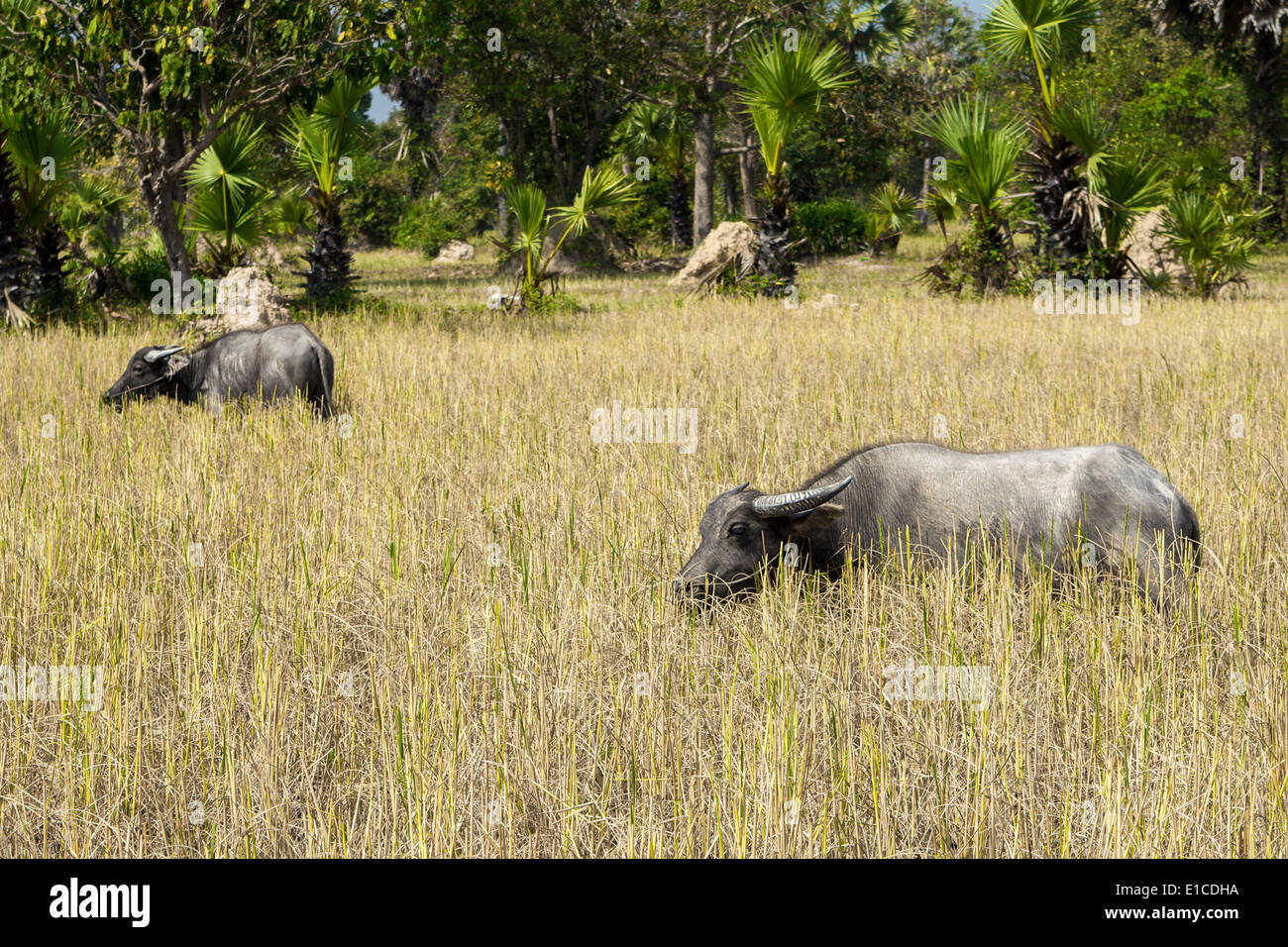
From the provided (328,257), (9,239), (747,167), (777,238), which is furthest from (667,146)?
(9,239)

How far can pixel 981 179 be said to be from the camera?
1445 cm

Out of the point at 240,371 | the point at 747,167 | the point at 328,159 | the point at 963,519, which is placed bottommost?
the point at 963,519

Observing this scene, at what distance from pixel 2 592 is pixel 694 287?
1416 centimetres

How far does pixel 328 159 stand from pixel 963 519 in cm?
1241

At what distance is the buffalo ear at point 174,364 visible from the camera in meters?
7.88

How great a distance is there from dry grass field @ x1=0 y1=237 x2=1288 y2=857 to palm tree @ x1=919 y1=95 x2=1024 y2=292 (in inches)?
322

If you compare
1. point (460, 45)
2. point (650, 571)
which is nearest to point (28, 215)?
point (460, 45)

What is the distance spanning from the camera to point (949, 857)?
2541 mm

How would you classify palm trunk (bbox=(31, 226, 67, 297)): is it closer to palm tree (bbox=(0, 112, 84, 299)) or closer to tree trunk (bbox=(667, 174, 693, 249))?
palm tree (bbox=(0, 112, 84, 299))

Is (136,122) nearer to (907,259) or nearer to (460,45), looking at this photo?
(460,45)

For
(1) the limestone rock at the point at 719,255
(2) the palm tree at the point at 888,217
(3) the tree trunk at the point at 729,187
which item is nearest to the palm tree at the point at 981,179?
(1) the limestone rock at the point at 719,255

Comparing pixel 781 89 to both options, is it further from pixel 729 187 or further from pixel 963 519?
pixel 729 187

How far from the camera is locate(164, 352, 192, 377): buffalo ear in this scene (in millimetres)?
7879

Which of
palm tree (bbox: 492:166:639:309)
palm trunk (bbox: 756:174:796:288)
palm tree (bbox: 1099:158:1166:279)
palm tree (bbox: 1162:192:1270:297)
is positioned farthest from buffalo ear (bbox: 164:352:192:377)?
palm tree (bbox: 1162:192:1270:297)
